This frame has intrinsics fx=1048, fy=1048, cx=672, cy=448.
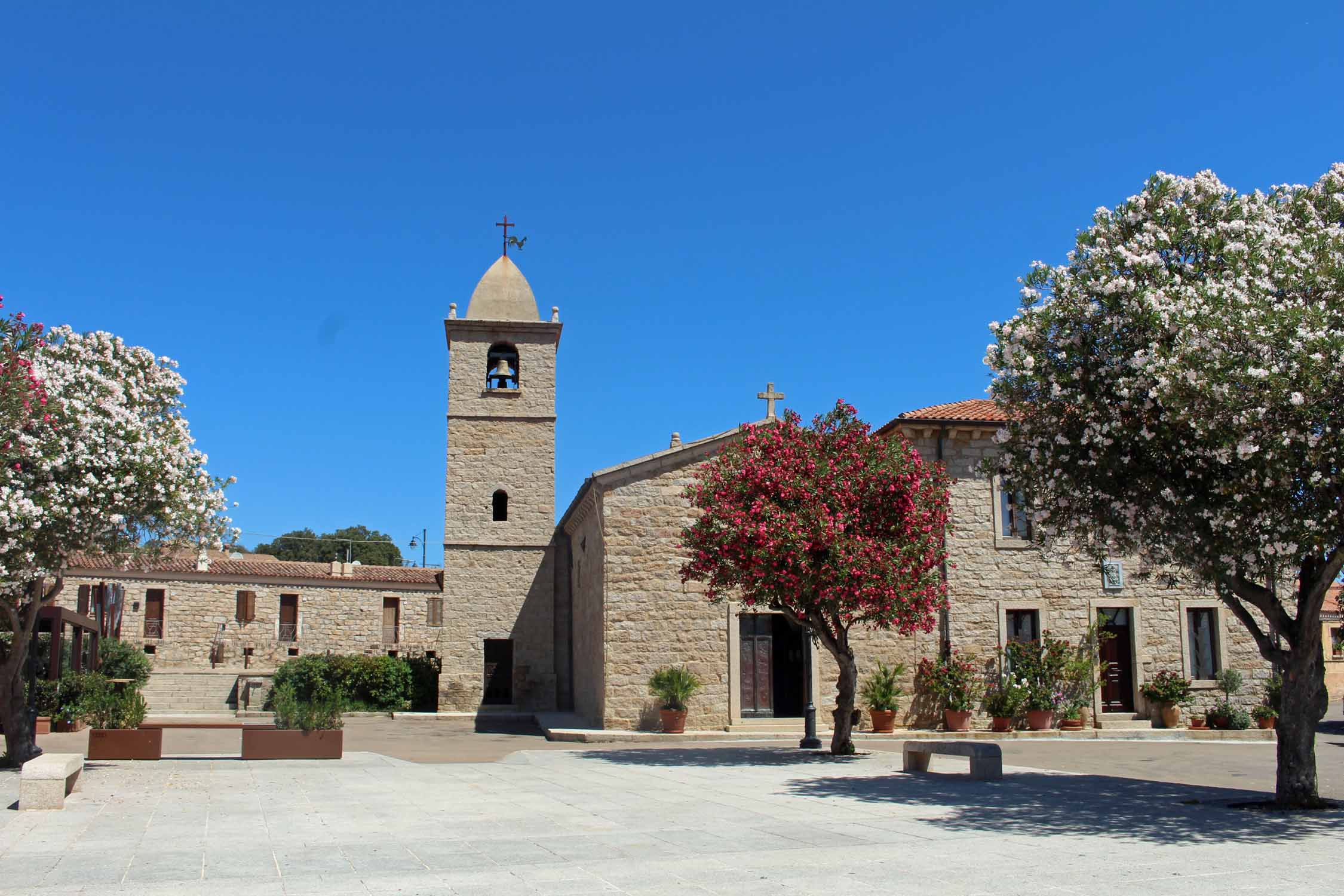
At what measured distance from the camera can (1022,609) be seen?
21781 mm

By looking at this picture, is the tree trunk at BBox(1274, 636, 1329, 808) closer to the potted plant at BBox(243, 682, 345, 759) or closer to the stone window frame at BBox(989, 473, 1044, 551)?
the stone window frame at BBox(989, 473, 1044, 551)

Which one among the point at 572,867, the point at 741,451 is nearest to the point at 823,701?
the point at 741,451

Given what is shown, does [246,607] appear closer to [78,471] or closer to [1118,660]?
[78,471]

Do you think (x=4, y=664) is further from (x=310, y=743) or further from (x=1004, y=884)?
(x=1004, y=884)

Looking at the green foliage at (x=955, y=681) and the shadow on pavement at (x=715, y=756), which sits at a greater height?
the green foliage at (x=955, y=681)

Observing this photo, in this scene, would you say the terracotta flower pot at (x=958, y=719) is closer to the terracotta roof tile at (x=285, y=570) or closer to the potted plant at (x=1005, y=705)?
the potted plant at (x=1005, y=705)

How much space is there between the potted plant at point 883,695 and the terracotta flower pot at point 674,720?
12.5 feet

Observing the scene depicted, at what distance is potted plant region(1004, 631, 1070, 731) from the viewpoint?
69.4 feet

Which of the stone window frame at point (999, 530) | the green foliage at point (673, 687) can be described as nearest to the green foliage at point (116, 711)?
the green foliage at point (673, 687)

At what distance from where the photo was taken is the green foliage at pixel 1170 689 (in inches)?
846

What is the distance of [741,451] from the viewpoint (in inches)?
661

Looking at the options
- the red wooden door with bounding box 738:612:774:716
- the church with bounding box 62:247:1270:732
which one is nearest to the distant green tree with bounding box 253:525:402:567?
the church with bounding box 62:247:1270:732

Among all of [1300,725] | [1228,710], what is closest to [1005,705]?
[1228,710]

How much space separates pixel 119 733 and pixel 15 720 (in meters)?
1.55
